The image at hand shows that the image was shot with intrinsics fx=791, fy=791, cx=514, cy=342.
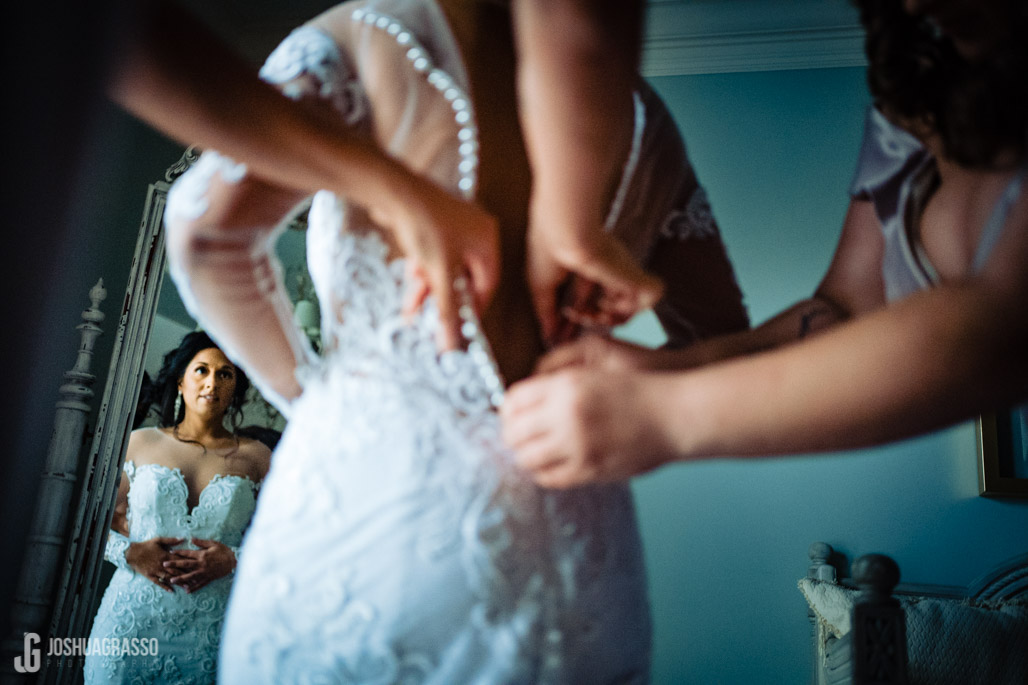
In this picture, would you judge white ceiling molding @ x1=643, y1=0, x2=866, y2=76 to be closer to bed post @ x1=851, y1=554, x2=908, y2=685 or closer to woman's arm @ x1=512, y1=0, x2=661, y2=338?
woman's arm @ x1=512, y1=0, x2=661, y2=338

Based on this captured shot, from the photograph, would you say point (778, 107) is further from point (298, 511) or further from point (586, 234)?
point (298, 511)

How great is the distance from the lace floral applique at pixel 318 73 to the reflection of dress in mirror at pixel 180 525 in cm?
55

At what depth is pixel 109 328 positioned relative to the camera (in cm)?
110

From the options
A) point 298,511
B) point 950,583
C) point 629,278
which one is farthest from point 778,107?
point 298,511

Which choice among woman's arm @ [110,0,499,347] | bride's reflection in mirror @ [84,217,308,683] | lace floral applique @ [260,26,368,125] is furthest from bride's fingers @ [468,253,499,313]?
bride's reflection in mirror @ [84,217,308,683]

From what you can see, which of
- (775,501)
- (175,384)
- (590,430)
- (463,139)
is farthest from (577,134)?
(175,384)

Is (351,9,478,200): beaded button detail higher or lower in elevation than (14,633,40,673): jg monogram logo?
higher

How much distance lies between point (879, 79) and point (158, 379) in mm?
945

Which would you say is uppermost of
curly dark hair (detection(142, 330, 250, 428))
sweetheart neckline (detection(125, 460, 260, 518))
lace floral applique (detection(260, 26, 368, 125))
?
lace floral applique (detection(260, 26, 368, 125))

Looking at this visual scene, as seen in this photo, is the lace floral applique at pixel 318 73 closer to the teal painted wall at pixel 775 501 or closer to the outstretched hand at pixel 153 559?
the teal painted wall at pixel 775 501

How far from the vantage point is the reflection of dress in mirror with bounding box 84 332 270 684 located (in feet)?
3.27

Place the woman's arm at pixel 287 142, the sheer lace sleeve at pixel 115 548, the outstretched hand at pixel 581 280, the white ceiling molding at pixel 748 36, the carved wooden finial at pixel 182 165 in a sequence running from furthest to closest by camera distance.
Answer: the sheer lace sleeve at pixel 115 548 < the carved wooden finial at pixel 182 165 < the white ceiling molding at pixel 748 36 < the outstretched hand at pixel 581 280 < the woman's arm at pixel 287 142

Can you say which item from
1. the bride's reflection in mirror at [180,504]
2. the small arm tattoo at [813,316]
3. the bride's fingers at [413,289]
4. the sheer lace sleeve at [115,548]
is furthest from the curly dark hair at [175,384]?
the small arm tattoo at [813,316]

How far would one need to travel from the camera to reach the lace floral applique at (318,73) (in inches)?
19.0
